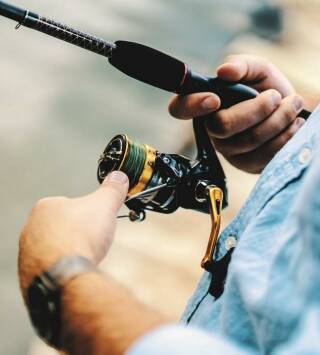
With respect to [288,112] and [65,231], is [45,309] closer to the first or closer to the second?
[65,231]

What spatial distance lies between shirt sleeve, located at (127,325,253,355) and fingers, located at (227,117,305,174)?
2.38ft

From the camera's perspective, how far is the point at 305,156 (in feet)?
2.27

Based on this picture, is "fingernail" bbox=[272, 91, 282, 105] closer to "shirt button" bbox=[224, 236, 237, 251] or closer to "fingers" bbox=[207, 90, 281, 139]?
"fingers" bbox=[207, 90, 281, 139]

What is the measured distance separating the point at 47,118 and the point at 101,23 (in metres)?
0.76

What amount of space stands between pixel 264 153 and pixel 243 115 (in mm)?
118

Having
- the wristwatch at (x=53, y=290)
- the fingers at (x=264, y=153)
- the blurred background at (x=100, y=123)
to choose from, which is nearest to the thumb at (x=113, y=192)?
the wristwatch at (x=53, y=290)

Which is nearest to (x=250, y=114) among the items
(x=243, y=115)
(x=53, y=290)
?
(x=243, y=115)

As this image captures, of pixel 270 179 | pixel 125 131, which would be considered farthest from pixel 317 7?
pixel 270 179

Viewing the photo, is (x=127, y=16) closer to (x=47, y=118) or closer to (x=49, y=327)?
(x=47, y=118)

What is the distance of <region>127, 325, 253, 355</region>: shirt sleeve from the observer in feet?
1.57

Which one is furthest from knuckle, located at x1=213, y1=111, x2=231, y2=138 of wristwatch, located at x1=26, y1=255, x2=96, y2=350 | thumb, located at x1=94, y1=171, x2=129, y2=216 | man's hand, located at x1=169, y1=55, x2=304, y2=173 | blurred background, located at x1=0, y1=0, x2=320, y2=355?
blurred background, located at x1=0, y1=0, x2=320, y2=355

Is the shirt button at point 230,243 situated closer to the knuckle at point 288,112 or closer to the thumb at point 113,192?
the thumb at point 113,192

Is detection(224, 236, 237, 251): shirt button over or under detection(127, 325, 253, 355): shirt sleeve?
over

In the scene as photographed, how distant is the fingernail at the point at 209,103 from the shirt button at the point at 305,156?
388 millimetres
